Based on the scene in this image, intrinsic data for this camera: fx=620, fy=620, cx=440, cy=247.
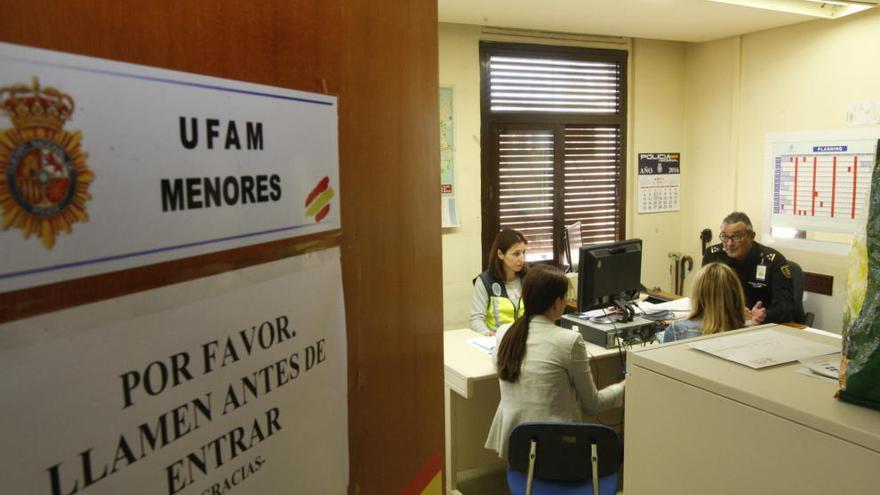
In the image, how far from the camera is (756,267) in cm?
402

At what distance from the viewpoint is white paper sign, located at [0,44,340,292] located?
36cm

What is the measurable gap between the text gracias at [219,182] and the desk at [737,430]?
0.77m

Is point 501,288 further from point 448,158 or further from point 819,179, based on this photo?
point 819,179

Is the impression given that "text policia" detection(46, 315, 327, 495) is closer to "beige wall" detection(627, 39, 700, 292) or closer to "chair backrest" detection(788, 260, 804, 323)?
"chair backrest" detection(788, 260, 804, 323)

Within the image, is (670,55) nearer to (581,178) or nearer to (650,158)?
(650,158)

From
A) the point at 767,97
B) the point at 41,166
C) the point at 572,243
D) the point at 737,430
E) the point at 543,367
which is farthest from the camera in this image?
the point at 767,97

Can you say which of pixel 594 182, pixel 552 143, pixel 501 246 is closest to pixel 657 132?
pixel 594 182

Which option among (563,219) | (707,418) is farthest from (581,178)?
(707,418)

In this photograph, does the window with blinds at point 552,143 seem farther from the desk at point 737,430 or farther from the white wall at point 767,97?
the desk at point 737,430

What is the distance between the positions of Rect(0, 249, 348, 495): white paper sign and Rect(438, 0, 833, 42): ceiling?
10.5 feet

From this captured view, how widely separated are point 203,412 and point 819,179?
4660mm

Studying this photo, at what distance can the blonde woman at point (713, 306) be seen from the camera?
9.53 feet

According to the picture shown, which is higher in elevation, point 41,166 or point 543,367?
point 41,166

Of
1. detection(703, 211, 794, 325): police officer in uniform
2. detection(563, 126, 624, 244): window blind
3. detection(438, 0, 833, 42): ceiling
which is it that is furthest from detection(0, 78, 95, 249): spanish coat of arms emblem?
detection(563, 126, 624, 244): window blind
